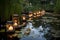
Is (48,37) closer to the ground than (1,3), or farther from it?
closer to the ground

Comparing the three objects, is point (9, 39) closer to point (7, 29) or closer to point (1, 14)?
point (7, 29)

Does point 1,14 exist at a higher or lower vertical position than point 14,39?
higher

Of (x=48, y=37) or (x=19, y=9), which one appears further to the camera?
(x=19, y=9)

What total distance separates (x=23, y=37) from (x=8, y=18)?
2661 mm

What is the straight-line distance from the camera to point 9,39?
9555 mm

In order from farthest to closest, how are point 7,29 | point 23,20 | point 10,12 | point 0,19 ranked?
point 23,20, point 10,12, point 0,19, point 7,29

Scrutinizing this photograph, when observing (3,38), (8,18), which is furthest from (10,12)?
(3,38)

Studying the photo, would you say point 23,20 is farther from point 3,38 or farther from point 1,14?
point 3,38

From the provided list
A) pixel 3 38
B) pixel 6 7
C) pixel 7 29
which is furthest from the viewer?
pixel 6 7

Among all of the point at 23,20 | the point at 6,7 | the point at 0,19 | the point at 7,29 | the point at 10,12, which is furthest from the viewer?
the point at 23,20

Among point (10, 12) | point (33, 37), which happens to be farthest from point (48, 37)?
point (10, 12)

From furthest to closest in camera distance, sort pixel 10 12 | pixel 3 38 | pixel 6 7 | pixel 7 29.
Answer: pixel 10 12, pixel 6 7, pixel 7 29, pixel 3 38

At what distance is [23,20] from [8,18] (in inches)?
94.7

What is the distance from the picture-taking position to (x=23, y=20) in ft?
49.3
